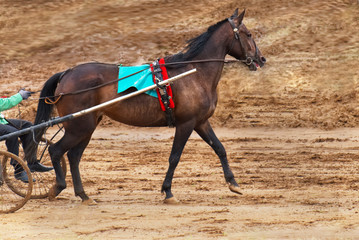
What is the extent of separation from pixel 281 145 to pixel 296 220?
5.05 m

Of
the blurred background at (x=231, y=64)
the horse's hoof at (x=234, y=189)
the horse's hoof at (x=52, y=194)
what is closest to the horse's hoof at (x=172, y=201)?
the horse's hoof at (x=234, y=189)

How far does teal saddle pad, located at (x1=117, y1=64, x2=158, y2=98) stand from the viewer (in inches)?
304

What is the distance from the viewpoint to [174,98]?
7.77 m

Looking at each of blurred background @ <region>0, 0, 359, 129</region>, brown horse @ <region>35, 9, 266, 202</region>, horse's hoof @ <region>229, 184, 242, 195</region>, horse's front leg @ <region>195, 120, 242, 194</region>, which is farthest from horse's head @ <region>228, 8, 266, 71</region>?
blurred background @ <region>0, 0, 359, 129</region>

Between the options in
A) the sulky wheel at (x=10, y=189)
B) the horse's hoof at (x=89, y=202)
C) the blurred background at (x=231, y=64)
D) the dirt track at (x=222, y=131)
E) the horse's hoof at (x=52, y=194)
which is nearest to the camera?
the dirt track at (x=222, y=131)

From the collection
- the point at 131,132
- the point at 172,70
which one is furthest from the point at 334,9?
the point at 172,70

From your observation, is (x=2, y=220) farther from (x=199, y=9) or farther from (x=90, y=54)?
(x=199, y=9)

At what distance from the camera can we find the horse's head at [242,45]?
26.3 ft

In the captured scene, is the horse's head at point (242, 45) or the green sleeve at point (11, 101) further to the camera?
the horse's head at point (242, 45)

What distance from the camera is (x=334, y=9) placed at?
15.3 m

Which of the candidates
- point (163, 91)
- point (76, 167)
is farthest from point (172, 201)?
point (163, 91)

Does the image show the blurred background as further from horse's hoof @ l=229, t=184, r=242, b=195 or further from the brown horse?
the brown horse

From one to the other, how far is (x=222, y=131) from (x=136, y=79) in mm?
5333

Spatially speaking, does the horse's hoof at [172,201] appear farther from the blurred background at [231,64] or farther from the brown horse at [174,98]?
the blurred background at [231,64]
